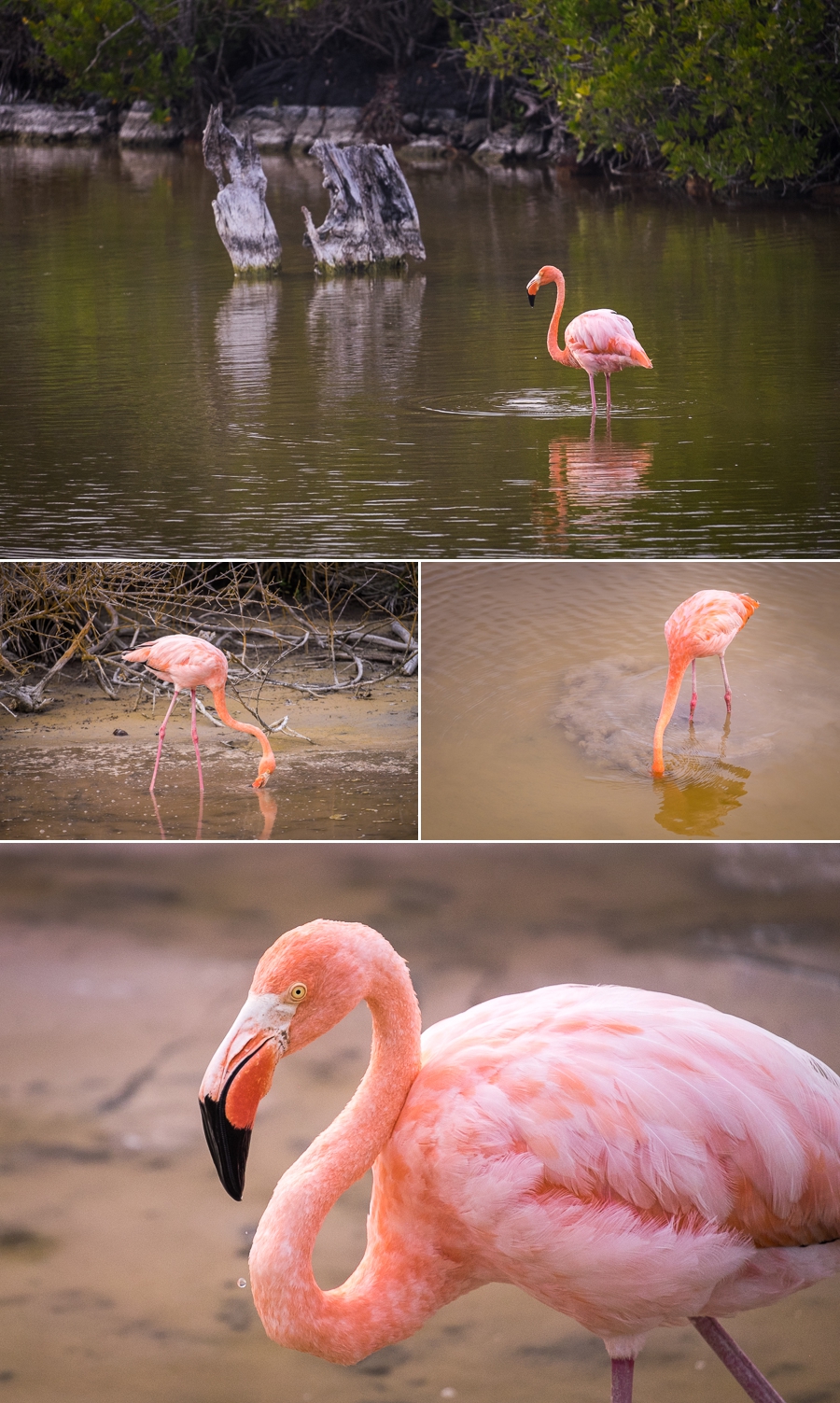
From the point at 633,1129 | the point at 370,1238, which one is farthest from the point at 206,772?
the point at 633,1129

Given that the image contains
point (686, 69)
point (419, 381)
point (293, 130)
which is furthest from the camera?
point (293, 130)

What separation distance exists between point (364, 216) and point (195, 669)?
11.6ft

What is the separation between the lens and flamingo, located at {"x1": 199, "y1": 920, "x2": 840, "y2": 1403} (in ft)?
3.74

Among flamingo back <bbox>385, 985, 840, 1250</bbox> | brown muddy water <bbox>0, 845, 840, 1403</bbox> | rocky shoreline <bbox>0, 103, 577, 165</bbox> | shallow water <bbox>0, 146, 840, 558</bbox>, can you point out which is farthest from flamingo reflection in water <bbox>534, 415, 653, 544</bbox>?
rocky shoreline <bbox>0, 103, 577, 165</bbox>

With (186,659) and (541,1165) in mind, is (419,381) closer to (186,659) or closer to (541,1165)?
(186,659)

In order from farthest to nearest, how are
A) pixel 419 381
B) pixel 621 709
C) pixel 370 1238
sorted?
pixel 419 381
pixel 621 709
pixel 370 1238

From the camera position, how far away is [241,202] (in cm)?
496

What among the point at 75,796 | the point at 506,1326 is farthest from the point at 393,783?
the point at 506,1326

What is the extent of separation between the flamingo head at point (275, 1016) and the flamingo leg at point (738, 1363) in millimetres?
454

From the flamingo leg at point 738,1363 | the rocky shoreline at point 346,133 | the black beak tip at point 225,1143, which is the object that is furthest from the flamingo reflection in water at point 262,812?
→ the rocky shoreline at point 346,133

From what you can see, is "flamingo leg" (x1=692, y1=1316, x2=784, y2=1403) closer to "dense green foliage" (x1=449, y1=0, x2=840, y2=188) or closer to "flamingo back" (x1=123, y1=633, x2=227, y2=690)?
"flamingo back" (x1=123, y1=633, x2=227, y2=690)

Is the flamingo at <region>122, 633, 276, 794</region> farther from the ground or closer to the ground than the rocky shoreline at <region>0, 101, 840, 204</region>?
closer to the ground

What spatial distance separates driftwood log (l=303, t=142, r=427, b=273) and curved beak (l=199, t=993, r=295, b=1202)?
4.14 meters

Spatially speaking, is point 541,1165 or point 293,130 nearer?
point 541,1165
